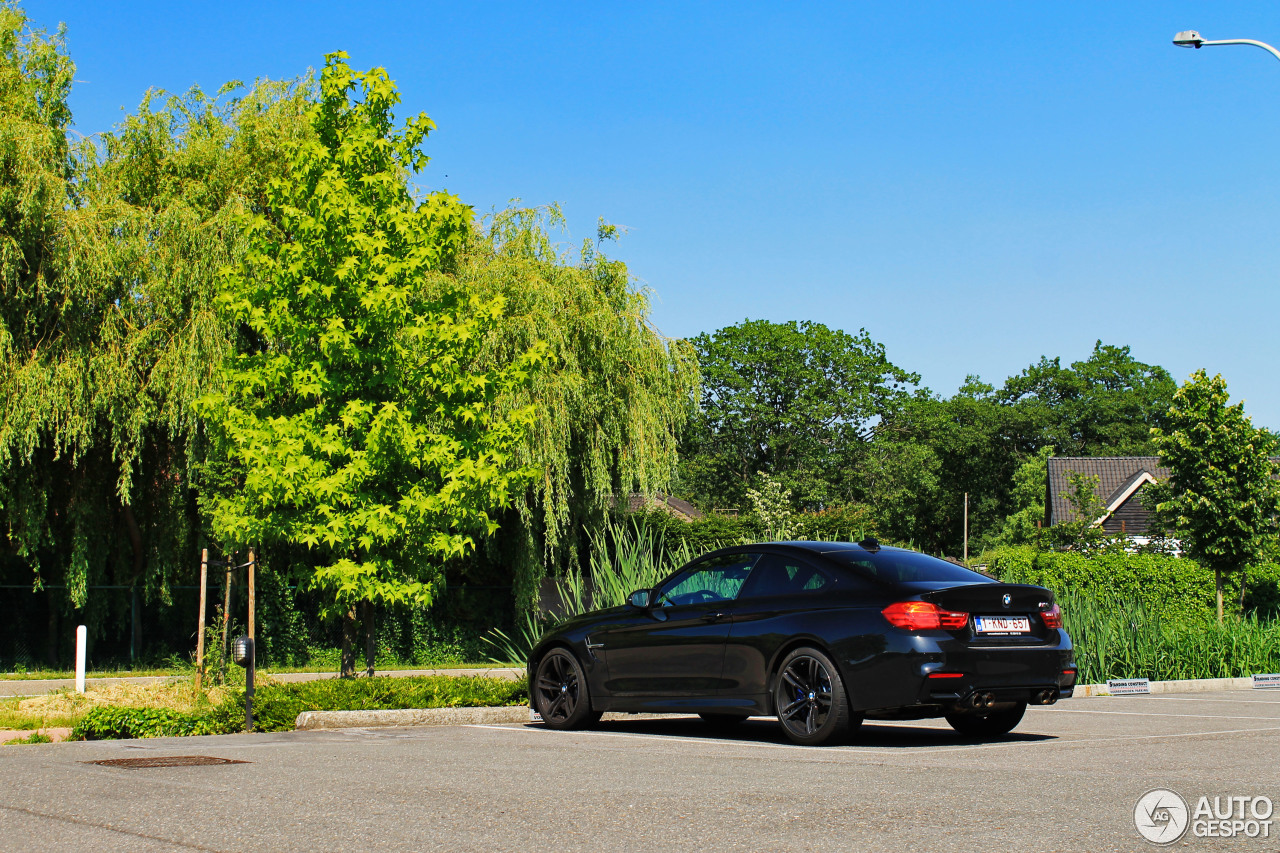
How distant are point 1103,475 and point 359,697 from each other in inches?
2408

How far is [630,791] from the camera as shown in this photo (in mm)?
5781

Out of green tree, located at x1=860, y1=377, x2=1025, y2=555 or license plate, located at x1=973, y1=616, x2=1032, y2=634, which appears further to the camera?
green tree, located at x1=860, y1=377, x2=1025, y2=555

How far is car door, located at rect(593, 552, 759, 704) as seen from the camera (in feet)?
29.2

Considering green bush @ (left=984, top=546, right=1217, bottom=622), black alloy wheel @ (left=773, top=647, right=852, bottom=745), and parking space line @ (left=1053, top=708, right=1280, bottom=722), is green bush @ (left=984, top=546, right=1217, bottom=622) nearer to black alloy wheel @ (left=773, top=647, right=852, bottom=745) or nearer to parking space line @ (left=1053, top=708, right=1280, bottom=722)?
parking space line @ (left=1053, top=708, right=1280, bottom=722)

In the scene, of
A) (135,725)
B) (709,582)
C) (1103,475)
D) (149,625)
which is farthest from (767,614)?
(1103,475)

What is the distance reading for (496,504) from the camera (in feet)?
46.1

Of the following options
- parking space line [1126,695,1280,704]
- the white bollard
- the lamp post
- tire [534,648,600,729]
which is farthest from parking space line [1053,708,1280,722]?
the white bollard

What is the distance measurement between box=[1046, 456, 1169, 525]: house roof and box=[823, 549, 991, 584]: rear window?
54.9 meters

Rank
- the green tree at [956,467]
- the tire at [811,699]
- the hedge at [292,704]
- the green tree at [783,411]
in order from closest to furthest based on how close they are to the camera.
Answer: the tire at [811,699] → the hedge at [292,704] → the green tree at [783,411] → the green tree at [956,467]

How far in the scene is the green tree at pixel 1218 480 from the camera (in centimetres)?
2486

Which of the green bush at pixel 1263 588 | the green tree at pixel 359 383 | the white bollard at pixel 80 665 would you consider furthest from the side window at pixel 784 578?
the green bush at pixel 1263 588

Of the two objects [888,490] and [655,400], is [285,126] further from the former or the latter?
[888,490]

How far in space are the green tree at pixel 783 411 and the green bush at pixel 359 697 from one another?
56.1 meters

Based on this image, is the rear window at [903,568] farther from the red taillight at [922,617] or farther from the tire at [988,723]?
the tire at [988,723]
